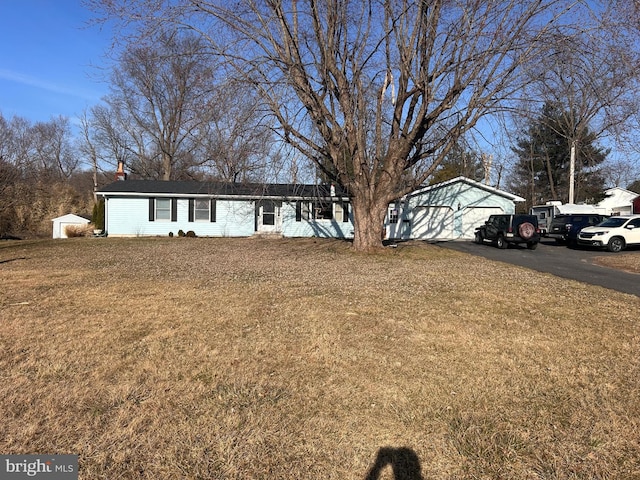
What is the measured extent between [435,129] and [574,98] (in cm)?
390

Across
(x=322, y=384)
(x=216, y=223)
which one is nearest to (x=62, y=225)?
(x=216, y=223)

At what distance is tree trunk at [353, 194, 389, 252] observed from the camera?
14047 mm

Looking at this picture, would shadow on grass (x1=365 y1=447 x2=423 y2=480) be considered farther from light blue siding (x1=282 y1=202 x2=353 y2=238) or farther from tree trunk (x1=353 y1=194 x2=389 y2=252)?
light blue siding (x1=282 y1=202 x2=353 y2=238)

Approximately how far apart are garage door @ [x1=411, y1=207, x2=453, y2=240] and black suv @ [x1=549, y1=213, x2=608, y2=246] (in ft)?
18.3

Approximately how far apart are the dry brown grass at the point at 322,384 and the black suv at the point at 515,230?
1205 cm

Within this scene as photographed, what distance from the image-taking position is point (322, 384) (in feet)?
11.3

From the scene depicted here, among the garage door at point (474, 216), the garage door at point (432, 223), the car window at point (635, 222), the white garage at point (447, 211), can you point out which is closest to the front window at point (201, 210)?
the white garage at point (447, 211)

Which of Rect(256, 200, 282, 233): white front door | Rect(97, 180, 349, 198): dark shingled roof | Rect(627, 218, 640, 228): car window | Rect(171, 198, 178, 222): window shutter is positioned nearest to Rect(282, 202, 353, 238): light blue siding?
Rect(256, 200, 282, 233): white front door

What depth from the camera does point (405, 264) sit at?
38.5 feet

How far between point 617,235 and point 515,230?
4193mm

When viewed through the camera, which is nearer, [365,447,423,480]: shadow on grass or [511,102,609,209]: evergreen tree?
[365,447,423,480]: shadow on grass

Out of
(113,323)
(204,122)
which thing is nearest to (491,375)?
(113,323)

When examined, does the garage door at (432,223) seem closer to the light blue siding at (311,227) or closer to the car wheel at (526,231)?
the light blue siding at (311,227)

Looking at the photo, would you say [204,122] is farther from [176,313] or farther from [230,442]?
[230,442]
